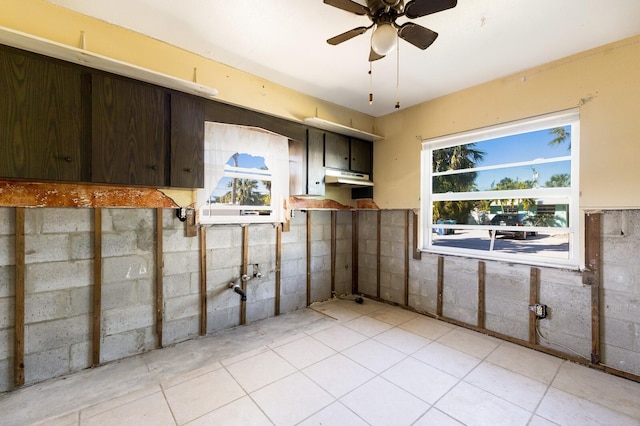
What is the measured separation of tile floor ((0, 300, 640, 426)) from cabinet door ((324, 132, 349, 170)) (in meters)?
2.21

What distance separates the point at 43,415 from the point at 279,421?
1.56 meters

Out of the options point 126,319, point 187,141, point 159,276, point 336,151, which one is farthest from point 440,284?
point 126,319

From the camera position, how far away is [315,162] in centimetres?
359

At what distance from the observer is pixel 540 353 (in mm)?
2645

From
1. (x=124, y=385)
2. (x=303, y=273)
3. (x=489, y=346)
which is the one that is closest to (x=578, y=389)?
(x=489, y=346)

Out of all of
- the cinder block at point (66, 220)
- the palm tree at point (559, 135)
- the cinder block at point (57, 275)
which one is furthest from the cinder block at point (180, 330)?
the palm tree at point (559, 135)

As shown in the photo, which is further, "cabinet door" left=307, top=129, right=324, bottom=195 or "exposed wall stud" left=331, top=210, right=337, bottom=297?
"exposed wall stud" left=331, top=210, right=337, bottom=297

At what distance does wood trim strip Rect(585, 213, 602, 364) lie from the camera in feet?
7.82

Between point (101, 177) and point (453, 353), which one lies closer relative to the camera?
point (101, 177)

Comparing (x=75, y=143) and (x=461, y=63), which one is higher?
(x=461, y=63)

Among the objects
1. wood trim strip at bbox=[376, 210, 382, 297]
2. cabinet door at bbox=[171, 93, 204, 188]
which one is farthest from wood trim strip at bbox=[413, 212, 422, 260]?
cabinet door at bbox=[171, 93, 204, 188]

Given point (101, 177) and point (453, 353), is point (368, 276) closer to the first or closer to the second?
point (453, 353)

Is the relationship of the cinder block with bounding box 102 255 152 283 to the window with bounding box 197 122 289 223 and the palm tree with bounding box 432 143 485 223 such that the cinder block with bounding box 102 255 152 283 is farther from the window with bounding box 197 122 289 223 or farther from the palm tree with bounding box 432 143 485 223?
the palm tree with bounding box 432 143 485 223

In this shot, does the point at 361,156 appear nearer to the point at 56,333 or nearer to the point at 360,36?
the point at 360,36
